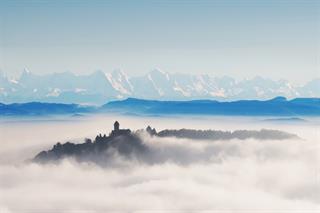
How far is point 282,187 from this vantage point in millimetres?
54719

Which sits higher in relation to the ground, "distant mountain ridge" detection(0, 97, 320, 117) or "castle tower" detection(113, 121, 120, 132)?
"distant mountain ridge" detection(0, 97, 320, 117)

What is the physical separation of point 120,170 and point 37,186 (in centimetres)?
1225

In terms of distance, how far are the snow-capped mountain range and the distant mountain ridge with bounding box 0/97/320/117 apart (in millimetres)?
1075

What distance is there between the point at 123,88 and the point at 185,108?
8424 mm

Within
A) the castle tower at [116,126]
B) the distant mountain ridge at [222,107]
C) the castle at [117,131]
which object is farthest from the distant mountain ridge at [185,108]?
the castle at [117,131]

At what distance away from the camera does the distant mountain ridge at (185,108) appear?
1641 inches

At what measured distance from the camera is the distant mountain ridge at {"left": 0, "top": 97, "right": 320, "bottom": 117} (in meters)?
41.7

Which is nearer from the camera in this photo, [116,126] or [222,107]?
[116,126]

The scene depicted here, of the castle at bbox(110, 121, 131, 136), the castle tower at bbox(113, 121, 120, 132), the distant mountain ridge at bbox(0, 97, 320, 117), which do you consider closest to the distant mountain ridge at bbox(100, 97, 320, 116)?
the distant mountain ridge at bbox(0, 97, 320, 117)

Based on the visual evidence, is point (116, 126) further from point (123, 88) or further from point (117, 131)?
point (123, 88)

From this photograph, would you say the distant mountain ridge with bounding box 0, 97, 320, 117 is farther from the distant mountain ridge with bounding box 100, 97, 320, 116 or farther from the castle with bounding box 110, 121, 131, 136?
the castle with bounding box 110, 121, 131, 136

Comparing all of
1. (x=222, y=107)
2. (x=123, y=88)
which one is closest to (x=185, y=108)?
(x=222, y=107)

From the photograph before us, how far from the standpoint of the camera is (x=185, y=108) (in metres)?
51.5

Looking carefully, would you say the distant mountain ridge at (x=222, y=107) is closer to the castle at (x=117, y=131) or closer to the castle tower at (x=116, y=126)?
the castle tower at (x=116, y=126)
